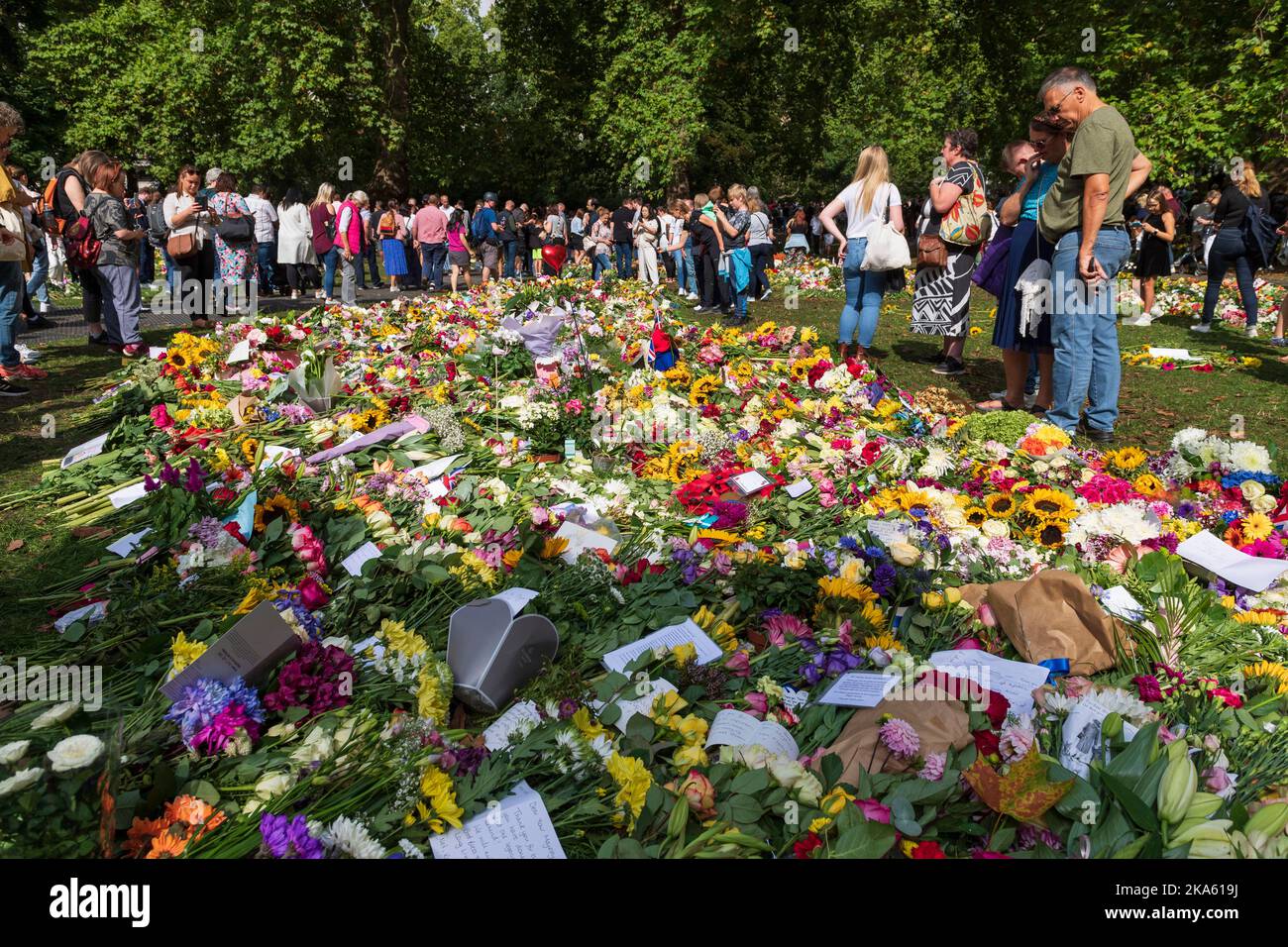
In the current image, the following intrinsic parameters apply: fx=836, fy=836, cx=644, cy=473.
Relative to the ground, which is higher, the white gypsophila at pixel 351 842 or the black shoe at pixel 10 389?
the black shoe at pixel 10 389

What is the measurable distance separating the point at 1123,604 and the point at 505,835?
230 cm

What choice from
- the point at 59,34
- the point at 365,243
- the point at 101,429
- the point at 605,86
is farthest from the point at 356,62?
the point at 101,429

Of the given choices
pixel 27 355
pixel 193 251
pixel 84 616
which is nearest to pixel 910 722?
pixel 84 616

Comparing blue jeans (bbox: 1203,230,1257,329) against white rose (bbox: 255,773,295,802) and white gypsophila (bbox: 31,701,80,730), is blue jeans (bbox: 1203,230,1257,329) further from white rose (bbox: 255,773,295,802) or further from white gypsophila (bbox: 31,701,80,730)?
white gypsophila (bbox: 31,701,80,730)

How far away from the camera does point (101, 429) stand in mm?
5434

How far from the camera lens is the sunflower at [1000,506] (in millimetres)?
3707

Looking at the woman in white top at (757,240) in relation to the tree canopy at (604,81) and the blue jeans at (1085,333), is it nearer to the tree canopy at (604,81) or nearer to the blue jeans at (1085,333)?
the blue jeans at (1085,333)

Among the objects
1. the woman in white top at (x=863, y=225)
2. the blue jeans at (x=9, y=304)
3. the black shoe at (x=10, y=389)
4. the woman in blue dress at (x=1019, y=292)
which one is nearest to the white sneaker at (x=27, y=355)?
the blue jeans at (x=9, y=304)

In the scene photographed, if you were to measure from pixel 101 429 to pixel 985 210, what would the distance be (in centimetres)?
673

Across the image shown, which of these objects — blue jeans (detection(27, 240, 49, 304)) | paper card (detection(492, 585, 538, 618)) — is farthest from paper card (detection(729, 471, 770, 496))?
blue jeans (detection(27, 240, 49, 304))

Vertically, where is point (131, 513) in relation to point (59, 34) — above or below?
below

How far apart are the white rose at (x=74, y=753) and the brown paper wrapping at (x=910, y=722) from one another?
5.41 feet

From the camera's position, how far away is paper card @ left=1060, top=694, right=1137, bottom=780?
2086mm

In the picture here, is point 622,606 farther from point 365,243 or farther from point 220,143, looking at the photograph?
point 220,143
